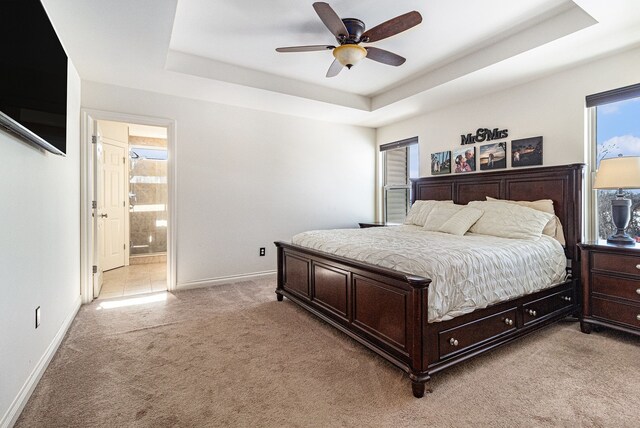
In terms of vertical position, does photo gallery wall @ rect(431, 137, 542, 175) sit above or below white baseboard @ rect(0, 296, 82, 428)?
above

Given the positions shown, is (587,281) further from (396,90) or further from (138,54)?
(138,54)

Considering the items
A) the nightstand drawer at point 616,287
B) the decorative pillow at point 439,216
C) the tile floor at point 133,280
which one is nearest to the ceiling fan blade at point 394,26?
the decorative pillow at point 439,216

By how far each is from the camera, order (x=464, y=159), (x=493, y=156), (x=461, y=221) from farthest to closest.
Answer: (x=464, y=159) < (x=493, y=156) < (x=461, y=221)

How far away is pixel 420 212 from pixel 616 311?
208 cm

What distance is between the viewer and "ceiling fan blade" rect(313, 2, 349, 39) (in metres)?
2.11

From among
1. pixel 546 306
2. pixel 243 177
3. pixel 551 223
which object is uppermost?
pixel 243 177

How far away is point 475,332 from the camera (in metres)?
2.12

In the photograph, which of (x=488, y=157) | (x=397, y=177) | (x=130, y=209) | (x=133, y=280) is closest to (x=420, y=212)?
(x=488, y=157)

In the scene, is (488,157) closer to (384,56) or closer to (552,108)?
(552,108)

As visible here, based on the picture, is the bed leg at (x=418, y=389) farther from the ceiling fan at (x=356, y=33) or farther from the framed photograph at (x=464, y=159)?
the framed photograph at (x=464, y=159)

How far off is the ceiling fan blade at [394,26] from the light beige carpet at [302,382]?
2.43 meters

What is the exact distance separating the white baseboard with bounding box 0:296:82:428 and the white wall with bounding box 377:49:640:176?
4658 millimetres

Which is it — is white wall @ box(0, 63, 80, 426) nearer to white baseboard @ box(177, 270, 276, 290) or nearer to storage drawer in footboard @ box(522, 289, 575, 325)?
white baseboard @ box(177, 270, 276, 290)

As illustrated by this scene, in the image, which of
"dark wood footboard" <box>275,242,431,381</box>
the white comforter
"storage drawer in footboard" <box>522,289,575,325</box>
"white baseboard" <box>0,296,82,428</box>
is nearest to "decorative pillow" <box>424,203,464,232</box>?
the white comforter
